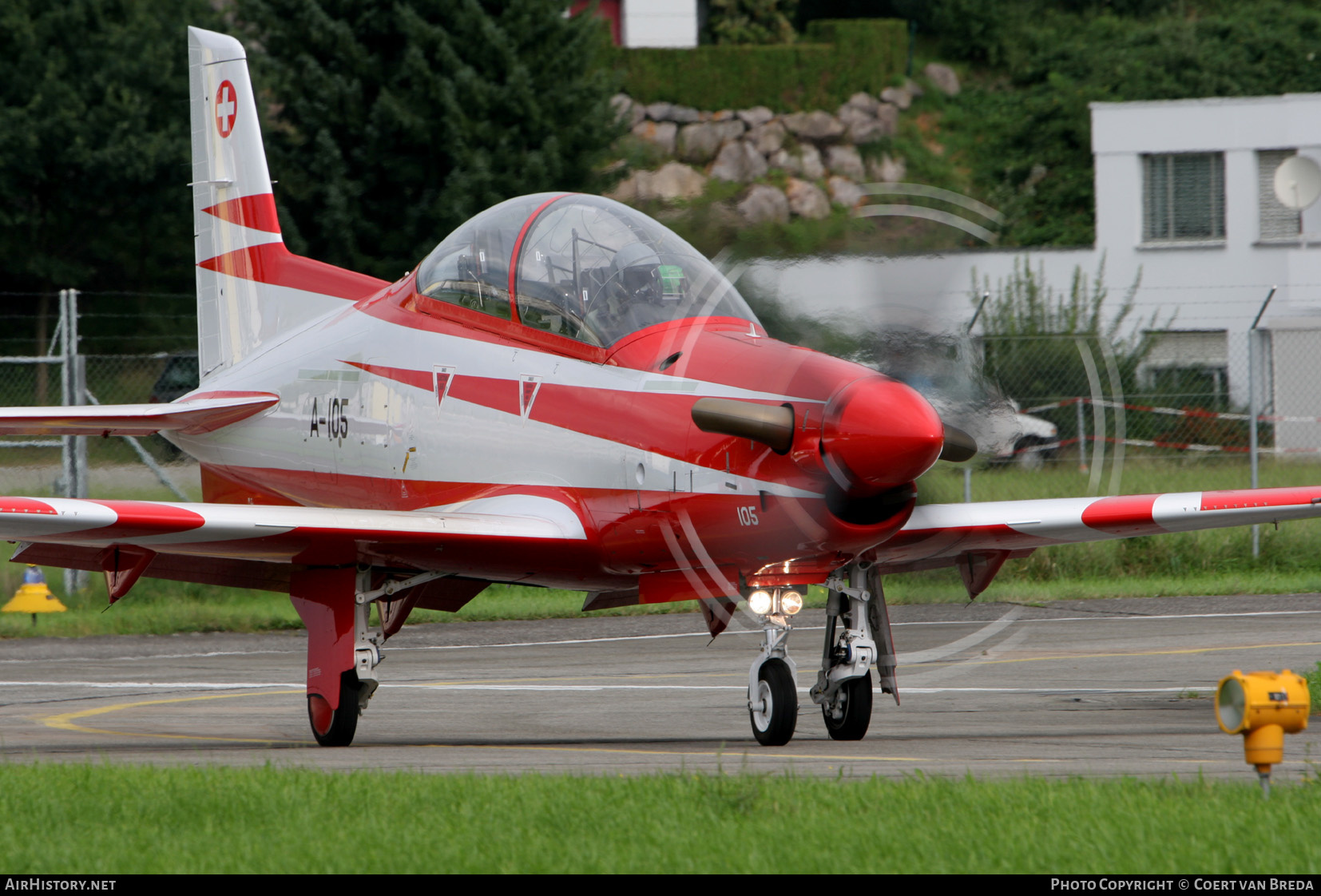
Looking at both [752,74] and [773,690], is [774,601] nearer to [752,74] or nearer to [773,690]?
[773,690]

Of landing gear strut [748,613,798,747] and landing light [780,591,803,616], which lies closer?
landing gear strut [748,613,798,747]

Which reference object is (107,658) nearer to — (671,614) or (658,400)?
(671,614)

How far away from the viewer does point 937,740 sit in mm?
8492

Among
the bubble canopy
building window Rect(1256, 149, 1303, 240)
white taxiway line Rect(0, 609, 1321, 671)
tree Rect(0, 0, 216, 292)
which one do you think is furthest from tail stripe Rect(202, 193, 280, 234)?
building window Rect(1256, 149, 1303, 240)

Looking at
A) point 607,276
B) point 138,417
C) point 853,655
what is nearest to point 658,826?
point 853,655

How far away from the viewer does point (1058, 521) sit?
8805 mm

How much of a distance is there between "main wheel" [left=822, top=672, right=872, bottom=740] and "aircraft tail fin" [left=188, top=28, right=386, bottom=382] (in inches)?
223

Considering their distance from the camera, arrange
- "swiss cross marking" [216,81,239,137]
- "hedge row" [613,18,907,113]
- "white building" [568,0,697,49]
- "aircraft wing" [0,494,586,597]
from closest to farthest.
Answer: "aircraft wing" [0,494,586,597]
"swiss cross marking" [216,81,239,137]
"hedge row" [613,18,907,113]
"white building" [568,0,697,49]

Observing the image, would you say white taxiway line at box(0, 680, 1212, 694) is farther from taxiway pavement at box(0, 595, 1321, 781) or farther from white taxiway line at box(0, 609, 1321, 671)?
white taxiway line at box(0, 609, 1321, 671)

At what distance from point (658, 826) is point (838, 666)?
3.28 metres

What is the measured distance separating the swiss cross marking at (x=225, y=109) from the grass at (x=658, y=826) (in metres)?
7.88

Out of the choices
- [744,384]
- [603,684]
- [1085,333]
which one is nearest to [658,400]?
[744,384]

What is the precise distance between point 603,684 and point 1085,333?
5.67 metres

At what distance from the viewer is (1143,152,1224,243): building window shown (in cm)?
3108
